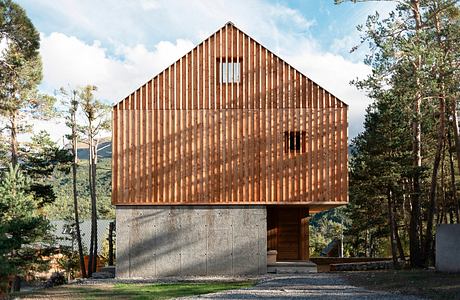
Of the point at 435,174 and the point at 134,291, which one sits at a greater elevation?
the point at 435,174

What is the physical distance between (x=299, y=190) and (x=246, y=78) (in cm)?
466

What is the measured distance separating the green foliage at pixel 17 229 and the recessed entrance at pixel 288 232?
9500 mm

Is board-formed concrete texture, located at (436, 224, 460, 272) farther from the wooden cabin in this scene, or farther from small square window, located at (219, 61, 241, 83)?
small square window, located at (219, 61, 241, 83)

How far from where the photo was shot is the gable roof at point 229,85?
71.3 feet

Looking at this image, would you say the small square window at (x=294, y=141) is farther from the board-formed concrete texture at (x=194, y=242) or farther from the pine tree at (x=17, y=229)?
the pine tree at (x=17, y=229)

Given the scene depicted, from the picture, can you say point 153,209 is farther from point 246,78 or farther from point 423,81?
point 423,81

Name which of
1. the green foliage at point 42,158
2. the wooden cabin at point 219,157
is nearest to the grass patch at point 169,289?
the wooden cabin at point 219,157

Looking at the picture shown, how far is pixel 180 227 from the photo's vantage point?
21219mm

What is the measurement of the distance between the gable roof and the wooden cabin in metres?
0.04

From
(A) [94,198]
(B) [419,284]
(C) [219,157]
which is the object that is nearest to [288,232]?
(C) [219,157]

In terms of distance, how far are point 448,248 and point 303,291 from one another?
6.02m

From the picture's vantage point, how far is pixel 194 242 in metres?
21.2

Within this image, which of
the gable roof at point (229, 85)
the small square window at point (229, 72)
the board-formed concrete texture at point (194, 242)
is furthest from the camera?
the small square window at point (229, 72)

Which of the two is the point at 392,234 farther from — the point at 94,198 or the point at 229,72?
the point at 94,198
